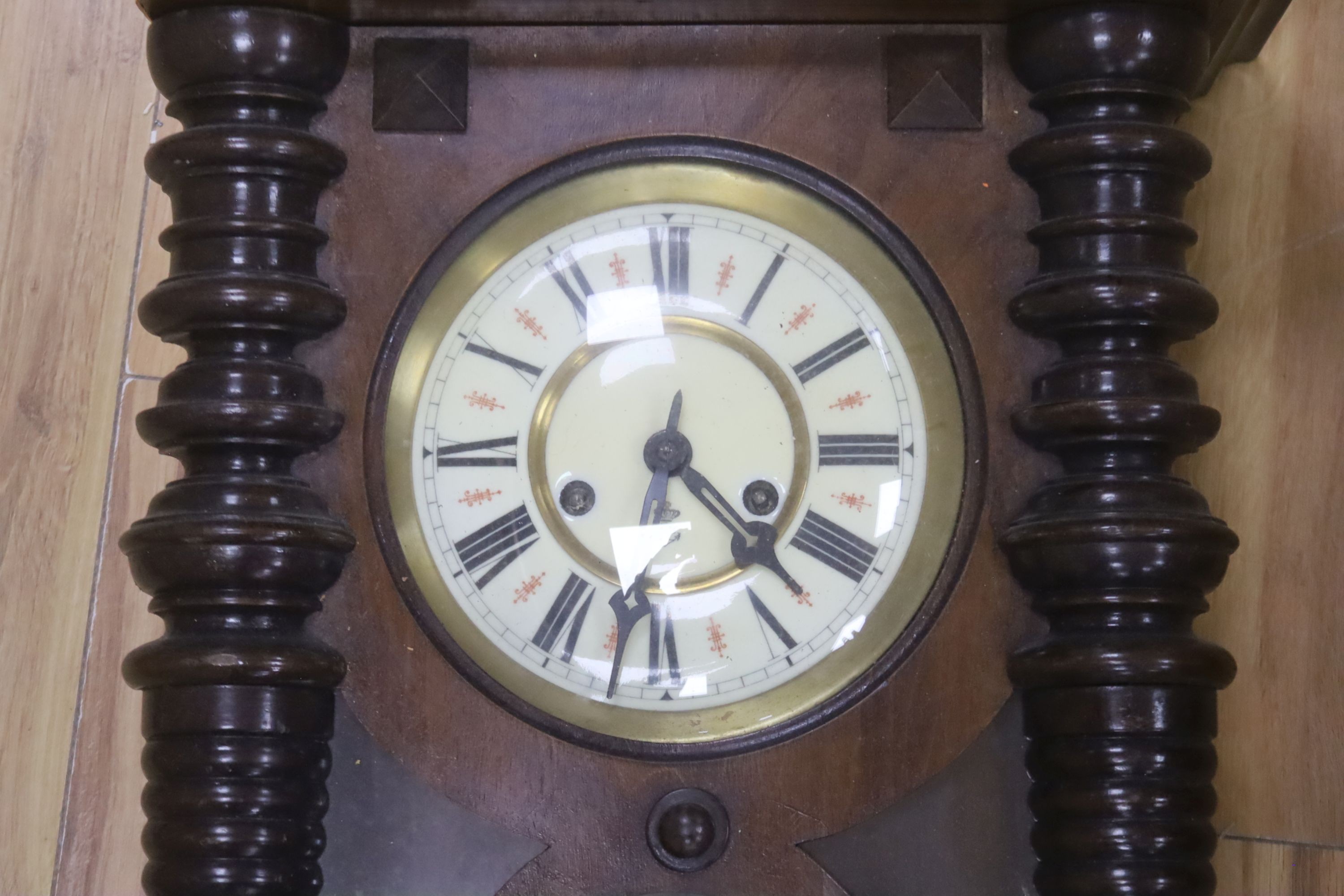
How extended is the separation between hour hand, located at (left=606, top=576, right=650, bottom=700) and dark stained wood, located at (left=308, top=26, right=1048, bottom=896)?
89 millimetres

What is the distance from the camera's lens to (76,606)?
1.86m

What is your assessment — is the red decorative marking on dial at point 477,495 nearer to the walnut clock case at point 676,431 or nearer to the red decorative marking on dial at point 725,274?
the walnut clock case at point 676,431

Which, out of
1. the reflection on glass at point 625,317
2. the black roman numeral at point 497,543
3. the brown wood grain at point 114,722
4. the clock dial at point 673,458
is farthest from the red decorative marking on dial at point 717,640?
the brown wood grain at point 114,722

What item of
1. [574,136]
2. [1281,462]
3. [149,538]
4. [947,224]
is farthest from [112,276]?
[1281,462]

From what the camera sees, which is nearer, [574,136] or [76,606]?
[574,136]

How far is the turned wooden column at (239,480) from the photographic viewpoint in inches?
55.4

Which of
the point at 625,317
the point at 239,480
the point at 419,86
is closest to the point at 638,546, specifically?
the point at 625,317

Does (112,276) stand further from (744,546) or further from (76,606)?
(744,546)

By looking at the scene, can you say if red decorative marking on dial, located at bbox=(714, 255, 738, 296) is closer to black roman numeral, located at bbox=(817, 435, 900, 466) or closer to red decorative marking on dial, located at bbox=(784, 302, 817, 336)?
red decorative marking on dial, located at bbox=(784, 302, 817, 336)

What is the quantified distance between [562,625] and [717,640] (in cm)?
17

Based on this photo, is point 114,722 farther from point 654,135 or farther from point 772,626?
point 654,135

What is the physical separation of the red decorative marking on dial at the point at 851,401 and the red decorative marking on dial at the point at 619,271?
0.27m

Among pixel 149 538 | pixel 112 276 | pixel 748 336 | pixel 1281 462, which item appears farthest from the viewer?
pixel 112 276

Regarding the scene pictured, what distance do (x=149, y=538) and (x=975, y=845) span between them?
0.91 m
